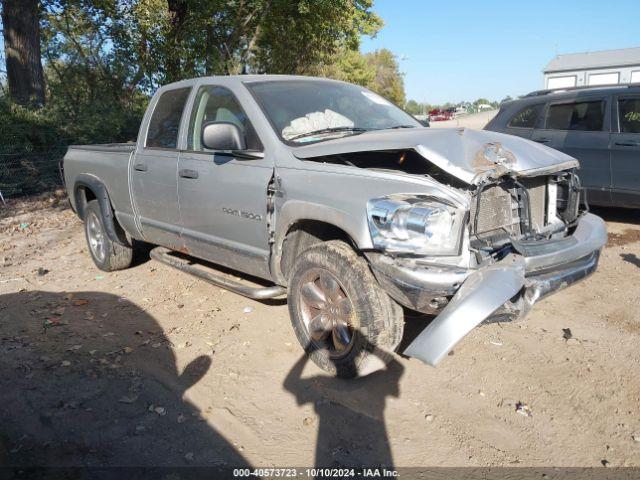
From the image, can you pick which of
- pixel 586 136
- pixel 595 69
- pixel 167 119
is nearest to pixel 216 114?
pixel 167 119

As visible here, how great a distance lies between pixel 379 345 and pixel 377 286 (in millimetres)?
364

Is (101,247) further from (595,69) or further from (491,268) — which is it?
(595,69)

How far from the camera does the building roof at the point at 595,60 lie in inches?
1567

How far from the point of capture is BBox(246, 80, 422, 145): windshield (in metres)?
3.89

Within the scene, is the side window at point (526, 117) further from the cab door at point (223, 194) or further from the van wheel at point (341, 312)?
the van wheel at point (341, 312)

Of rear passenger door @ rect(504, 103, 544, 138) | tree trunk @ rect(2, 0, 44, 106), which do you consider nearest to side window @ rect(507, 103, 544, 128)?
rear passenger door @ rect(504, 103, 544, 138)

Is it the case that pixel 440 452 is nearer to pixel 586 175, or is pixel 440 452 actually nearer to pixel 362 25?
pixel 586 175

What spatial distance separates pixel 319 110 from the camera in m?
4.16

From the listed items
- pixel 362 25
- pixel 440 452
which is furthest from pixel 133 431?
pixel 362 25

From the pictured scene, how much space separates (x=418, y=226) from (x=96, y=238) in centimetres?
453

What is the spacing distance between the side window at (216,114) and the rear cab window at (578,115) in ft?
16.6

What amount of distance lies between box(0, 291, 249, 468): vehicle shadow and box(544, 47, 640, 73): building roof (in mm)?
44442

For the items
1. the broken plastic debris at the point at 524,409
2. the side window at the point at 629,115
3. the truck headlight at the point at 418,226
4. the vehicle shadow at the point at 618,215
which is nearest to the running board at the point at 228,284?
the truck headlight at the point at 418,226

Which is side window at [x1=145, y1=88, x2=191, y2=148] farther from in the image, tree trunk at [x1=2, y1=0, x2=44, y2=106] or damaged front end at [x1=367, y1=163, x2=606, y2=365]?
tree trunk at [x1=2, y1=0, x2=44, y2=106]
